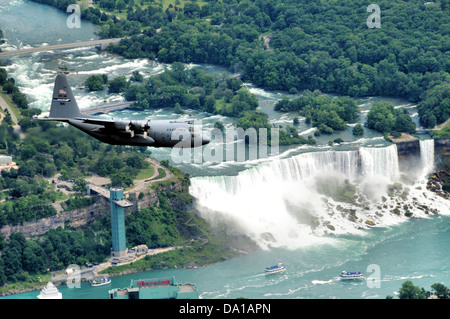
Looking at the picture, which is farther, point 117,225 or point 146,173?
point 146,173

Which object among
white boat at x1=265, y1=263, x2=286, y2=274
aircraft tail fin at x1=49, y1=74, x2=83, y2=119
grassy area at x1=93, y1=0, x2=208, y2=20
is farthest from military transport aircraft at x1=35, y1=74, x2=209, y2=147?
grassy area at x1=93, y1=0, x2=208, y2=20

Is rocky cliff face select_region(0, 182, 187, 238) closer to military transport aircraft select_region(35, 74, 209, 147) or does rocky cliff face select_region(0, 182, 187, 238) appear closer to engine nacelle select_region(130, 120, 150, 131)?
military transport aircraft select_region(35, 74, 209, 147)

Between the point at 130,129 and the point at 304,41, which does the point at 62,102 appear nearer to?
the point at 130,129

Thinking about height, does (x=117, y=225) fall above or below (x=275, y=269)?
above

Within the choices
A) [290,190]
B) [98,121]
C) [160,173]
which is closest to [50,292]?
[160,173]

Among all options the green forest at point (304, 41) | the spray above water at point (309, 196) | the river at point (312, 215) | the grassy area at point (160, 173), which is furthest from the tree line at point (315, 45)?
the grassy area at point (160, 173)

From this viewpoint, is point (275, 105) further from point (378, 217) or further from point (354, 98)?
point (378, 217)

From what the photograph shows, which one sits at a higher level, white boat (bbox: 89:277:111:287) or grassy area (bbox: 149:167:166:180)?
grassy area (bbox: 149:167:166:180)
